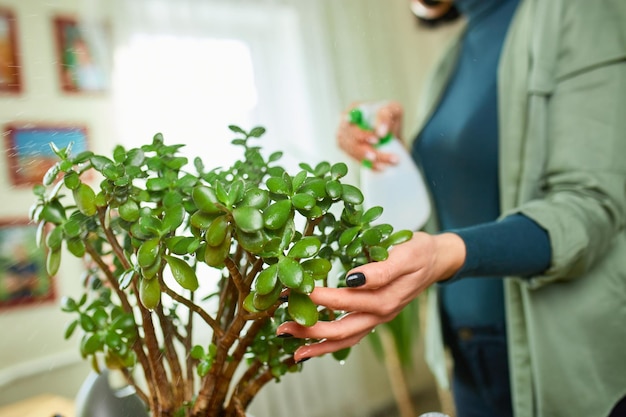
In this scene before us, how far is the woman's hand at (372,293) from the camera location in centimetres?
30

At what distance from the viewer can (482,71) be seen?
71 cm

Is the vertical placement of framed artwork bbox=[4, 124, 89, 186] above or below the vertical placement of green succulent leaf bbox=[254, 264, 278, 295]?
above

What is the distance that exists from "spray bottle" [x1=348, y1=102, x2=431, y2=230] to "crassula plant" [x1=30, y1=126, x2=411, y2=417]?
0.66 ft

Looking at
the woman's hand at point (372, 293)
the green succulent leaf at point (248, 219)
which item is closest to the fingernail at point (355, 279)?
the woman's hand at point (372, 293)

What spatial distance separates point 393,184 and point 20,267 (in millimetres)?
406

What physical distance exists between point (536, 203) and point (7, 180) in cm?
50

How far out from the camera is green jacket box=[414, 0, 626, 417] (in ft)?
1.77

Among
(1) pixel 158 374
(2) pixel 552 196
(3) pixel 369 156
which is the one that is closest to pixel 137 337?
(1) pixel 158 374

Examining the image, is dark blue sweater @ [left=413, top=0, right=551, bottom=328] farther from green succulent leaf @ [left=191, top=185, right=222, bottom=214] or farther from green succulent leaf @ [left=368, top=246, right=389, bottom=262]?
green succulent leaf @ [left=191, top=185, right=222, bottom=214]

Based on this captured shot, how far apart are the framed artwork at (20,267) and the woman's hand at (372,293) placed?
0.20 meters

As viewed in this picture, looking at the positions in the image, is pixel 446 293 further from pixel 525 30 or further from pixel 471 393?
pixel 525 30

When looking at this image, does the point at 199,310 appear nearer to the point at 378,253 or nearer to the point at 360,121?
the point at 378,253

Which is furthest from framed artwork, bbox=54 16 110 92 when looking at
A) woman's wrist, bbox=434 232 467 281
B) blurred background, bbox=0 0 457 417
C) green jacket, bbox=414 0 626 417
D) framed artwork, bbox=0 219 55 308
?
green jacket, bbox=414 0 626 417

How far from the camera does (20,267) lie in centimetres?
36
